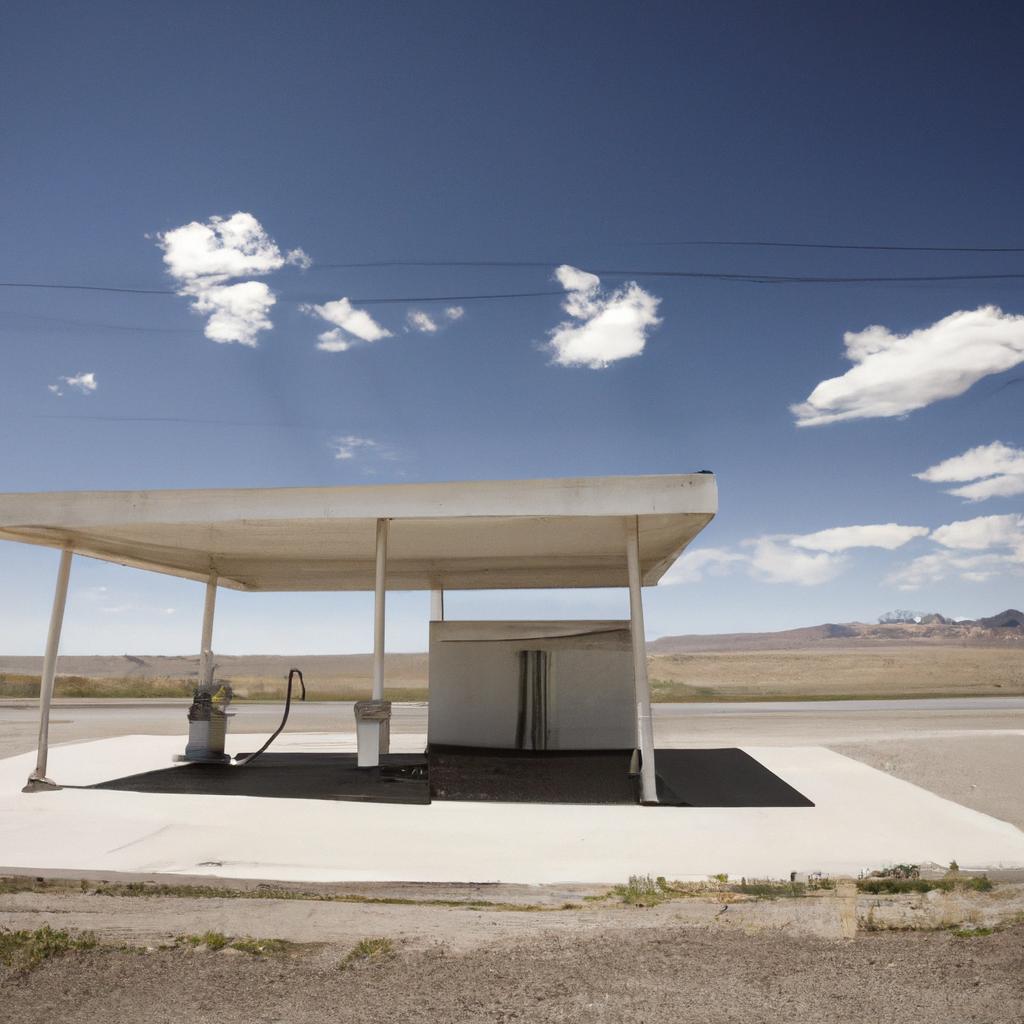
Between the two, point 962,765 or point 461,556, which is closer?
point 962,765

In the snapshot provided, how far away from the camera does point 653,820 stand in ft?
29.5

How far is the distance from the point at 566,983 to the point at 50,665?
31.3ft

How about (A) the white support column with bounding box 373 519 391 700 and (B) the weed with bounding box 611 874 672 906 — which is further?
(A) the white support column with bounding box 373 519 391 700

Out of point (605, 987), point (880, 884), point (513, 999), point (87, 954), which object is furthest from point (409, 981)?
point (880, 884)

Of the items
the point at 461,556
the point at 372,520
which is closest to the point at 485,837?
the point at 372,520

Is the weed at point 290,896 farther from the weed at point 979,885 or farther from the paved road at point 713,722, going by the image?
the paved road at point 713,722

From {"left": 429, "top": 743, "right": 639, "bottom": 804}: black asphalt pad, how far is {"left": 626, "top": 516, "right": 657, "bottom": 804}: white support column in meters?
0.32

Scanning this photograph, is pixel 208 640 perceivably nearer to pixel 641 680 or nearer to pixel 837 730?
pixel 641 680

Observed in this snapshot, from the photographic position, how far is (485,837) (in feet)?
27.0

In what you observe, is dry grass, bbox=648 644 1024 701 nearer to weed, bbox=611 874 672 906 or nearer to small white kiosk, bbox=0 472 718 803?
small white kiosk, bbox=0 472 718 803

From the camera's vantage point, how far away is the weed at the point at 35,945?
15.2ft

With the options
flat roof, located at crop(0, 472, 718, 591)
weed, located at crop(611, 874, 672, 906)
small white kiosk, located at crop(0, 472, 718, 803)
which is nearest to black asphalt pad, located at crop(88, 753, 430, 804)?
small white kiosk, located at crop(0, 472, 718, 803)

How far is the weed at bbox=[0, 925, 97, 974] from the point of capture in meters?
4.64

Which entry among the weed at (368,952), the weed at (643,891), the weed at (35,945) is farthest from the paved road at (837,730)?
the weed at (35,945)
